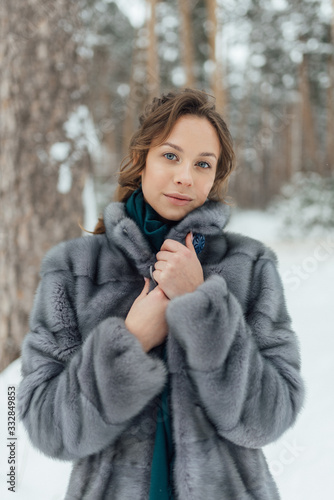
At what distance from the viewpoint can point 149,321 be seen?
1271 millimetres

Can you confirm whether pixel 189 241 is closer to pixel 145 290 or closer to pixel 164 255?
pixel 164 255

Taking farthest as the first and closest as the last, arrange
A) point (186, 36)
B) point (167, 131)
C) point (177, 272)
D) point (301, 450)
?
point (186, 36) → point (301, 450) → point (167, 131) → point (177, 272)

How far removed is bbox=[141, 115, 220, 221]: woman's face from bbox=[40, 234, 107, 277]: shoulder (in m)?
0.28

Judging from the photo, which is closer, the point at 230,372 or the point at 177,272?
the point at 230,372

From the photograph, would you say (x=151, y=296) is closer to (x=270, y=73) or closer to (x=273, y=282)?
(x=273, y=282)

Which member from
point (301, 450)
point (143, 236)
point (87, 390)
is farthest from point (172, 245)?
point (301, 450)

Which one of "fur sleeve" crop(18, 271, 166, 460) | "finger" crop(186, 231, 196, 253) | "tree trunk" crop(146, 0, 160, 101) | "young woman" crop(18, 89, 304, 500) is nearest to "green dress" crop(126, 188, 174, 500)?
"young woman" crop(18, 89, 304, 500)

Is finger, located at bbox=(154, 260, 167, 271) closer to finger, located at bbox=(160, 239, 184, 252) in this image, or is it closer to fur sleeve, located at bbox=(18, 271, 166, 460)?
finger, located at bbox=(160, 239, 184, 252)

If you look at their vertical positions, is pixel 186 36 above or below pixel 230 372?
above

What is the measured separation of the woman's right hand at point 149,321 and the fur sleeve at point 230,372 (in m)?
0.06

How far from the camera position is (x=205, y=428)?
4.14ft

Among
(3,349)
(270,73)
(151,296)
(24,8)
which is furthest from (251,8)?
(151,296)

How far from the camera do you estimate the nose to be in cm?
139

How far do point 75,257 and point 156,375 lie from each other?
1.76ft
